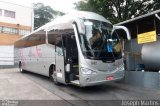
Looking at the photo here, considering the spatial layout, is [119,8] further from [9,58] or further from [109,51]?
[9,58]

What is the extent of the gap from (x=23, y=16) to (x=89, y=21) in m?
31.7

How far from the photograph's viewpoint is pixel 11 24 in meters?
37.4

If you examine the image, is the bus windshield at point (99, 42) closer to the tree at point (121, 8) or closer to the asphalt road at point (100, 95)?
the asphalt road at point (100, 95)

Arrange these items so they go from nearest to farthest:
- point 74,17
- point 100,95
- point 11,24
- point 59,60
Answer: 1. point 100,95
2. point 74,17
3. point 59,60
4. point 11,24

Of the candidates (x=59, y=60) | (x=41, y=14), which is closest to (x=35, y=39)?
(x=59, y=60)

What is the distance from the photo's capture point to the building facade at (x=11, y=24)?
113 ft

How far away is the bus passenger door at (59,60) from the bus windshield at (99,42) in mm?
1906

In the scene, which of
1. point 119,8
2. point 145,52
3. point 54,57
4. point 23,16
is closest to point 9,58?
point 23,16

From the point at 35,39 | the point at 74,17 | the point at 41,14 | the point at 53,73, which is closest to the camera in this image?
the point at 74,17

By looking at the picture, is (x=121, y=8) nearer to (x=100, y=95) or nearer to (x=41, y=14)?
(x=100, y=95)

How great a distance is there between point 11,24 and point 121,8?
2117 centimetres

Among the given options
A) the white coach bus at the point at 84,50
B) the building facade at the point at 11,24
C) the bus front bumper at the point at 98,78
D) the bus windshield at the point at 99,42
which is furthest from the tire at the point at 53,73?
the building facade at the point at 11,24

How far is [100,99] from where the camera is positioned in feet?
28.0

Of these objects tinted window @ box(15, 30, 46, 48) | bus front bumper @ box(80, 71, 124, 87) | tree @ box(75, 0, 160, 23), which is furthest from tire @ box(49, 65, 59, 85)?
tree @ box(75, 0, 160, 23)
